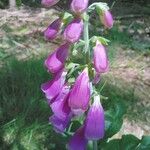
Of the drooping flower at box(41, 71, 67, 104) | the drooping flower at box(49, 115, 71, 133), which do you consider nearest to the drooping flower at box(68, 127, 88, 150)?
the drooping flower at box(49, 115, 71, 133)

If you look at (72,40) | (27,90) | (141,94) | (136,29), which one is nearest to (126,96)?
(141,94)

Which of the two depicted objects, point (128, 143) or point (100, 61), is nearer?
point (100, 61)

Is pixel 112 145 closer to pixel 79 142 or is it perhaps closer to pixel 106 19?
pixel 79 142

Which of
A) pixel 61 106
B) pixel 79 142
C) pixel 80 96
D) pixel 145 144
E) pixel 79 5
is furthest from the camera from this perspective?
pixel 145 144

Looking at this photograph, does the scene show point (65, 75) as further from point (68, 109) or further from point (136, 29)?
point (136, 29)

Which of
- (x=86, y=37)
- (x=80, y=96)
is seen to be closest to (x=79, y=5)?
(x=86, y=37)

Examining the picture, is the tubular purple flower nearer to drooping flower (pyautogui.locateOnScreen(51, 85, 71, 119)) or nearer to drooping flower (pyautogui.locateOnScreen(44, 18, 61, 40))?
drooping flower (pyautogui.locateOnScreen(44, 18, 61, 40))
